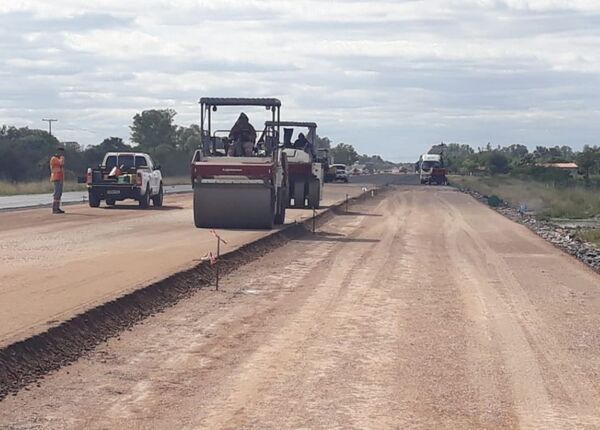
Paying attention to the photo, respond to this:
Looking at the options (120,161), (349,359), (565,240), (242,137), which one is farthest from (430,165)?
(349,359)

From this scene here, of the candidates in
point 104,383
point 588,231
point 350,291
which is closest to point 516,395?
point 104,383

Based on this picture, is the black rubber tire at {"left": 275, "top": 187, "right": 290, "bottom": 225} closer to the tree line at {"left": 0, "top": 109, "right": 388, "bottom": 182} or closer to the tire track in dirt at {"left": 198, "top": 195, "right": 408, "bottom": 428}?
the tire track in dirt at {"left": 198, "top": 195, "right": 408, "bottom": 428}

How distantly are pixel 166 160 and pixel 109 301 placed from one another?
94690 millimetres

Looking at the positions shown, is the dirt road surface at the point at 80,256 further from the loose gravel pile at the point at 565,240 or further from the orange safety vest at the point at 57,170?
the loose gravel pile at the point at 565,240

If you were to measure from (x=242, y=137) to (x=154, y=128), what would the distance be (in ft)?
310

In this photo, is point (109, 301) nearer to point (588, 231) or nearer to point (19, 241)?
point (19, 241)

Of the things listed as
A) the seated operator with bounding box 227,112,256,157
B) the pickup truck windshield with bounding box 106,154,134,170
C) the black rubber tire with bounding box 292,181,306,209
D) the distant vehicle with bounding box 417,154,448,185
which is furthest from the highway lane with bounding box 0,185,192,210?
the distant vehicle with bounding box 417,154,448,185

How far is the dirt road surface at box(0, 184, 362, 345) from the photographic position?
13.4m

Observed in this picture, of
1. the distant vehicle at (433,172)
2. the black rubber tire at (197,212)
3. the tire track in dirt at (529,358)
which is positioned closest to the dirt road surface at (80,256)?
the black rubber tire at (197,212)

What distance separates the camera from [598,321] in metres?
14.3

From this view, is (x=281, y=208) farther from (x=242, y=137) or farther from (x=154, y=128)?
(x=154, y=128)

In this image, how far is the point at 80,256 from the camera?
19938 mm

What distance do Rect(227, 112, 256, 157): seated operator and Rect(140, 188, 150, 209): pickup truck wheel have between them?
→ 1061 centimetres

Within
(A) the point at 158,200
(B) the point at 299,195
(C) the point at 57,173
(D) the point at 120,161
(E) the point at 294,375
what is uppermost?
(D) the point at 120,161
